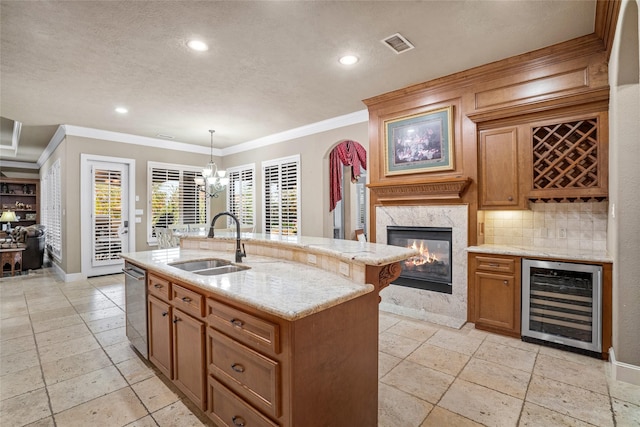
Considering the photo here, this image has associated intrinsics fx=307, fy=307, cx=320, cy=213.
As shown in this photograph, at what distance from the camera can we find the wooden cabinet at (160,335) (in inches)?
88.7

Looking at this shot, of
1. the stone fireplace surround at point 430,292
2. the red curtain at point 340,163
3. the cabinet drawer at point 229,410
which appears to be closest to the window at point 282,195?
the red curtain at point 340,163

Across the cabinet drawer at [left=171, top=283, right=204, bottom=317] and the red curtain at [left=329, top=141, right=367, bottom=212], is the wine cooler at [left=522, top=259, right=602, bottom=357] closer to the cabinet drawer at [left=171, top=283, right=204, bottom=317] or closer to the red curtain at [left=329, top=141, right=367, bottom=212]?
the cabinet drawer at [left=171, top=283, right=204, bottom=317]

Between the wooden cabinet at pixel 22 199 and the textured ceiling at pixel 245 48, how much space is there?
644cm

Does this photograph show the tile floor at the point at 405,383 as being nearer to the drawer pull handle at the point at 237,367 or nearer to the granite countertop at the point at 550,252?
the drawer pull handle at the point at 237,367

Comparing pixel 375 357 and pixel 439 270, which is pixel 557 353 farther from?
pixel 375 357

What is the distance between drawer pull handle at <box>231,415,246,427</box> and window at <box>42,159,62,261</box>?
6.72 meters

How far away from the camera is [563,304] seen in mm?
2871

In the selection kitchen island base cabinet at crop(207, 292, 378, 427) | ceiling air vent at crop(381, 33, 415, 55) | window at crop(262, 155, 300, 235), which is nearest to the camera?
kitchen island base cabinet at crop(207, 292, 378, 427)

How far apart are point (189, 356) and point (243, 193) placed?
5.47 metres

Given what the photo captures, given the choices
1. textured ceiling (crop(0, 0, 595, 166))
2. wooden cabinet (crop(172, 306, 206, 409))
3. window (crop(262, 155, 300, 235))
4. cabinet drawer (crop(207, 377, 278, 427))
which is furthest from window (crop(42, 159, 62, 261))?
cabinet drawer (crop(207, 377, 278, 427))

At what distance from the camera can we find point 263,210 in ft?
21.9

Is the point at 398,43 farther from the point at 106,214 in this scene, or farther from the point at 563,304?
the point at 106,214

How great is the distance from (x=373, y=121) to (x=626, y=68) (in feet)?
8.45

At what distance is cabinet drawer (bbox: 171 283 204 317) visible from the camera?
1.88 meters
